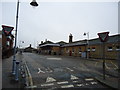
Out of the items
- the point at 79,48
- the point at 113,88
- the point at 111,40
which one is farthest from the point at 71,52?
the point at 113,88

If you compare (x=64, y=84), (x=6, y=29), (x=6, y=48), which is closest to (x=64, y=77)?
(x=64, y=84)

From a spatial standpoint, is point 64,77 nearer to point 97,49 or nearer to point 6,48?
point 97,49

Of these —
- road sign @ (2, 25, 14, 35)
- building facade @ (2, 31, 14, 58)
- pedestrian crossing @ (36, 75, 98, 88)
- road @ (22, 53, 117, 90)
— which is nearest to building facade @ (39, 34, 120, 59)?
road @ (22, 53, 117, 90)

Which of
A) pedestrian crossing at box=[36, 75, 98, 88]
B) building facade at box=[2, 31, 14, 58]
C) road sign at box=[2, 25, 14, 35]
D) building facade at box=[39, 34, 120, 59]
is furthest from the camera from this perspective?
A: building facade at box=[39, 34, 120, 59]

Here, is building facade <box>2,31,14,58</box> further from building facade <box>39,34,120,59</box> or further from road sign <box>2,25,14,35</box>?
building facade <box>39,34,120,59</box>

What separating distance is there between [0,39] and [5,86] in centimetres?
3497

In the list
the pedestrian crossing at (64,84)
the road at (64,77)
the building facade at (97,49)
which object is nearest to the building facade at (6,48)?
the road at (64,77)

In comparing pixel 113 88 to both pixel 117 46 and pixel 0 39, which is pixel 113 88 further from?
pixel 0 39

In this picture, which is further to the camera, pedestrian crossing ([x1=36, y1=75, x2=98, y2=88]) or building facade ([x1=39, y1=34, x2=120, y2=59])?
building facade ([x1=39, y1=34, x2=120, y2=59])

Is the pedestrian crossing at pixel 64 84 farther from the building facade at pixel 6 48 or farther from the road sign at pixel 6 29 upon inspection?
the building facade at pixel 6 48

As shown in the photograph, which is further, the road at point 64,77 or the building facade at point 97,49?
the building facade at point 97,49

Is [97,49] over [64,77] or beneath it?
over

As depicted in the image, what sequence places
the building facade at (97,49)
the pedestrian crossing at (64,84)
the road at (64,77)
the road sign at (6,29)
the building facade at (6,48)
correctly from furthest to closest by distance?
the building facade at (97,49) → the building facade at (6,48) → the road sign at (6,29) → the road at (64,77) → the pedestrian crossing at (64,84)

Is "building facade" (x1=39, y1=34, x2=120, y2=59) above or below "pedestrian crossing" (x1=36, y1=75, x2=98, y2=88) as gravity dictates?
above
